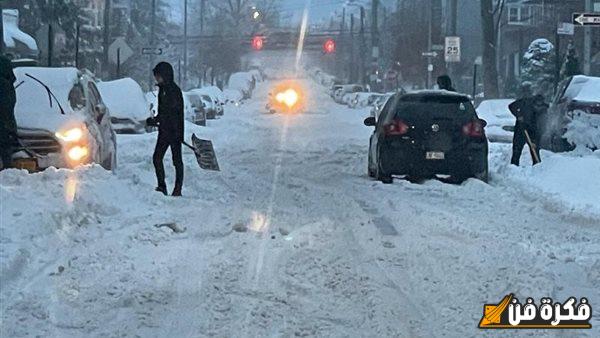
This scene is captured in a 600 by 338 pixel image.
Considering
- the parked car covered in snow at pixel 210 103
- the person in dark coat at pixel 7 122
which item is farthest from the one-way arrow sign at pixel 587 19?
the parked car covered in snow at pixel 210 103

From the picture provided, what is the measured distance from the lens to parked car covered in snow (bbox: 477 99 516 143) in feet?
93.0

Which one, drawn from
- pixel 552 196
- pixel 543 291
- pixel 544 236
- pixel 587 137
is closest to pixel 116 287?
pixel 543 291

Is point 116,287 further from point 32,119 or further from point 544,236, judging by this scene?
point 32,119

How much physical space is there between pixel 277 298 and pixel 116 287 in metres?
1.17

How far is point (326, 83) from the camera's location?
111812 millimetres

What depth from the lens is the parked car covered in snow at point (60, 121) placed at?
12.8 m

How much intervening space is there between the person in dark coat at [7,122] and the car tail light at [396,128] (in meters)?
5.53

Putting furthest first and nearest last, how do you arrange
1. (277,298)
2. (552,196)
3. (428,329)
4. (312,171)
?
(312,171) → (552,196) → (277,298) → (428,329)

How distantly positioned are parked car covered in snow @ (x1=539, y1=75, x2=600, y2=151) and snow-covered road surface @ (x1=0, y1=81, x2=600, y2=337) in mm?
5141

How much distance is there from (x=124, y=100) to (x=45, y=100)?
12.2 m

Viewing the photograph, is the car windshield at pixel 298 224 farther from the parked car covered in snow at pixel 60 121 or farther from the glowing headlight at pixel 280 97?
the glowing headlight at pixel 280 97

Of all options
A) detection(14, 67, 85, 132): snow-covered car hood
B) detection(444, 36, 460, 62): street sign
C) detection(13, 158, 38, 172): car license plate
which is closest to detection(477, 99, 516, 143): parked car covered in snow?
detection(444, 36, 460, 62): street sign

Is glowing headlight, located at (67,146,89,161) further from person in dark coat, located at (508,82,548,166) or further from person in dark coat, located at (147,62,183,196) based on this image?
person in dark coat, located at (508,82,548,166)

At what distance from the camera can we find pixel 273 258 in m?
8.48
